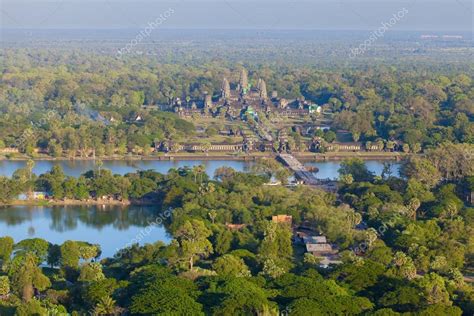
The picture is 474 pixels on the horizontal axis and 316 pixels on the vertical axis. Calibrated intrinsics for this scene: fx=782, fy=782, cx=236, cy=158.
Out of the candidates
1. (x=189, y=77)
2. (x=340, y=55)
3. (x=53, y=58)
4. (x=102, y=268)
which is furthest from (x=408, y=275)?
(x=340, y=55)

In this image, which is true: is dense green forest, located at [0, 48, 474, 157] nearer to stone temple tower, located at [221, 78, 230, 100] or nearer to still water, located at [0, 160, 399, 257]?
stone temple tower, located at [221, 78, 230, 100]

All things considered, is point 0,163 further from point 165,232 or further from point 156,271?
point 156,271

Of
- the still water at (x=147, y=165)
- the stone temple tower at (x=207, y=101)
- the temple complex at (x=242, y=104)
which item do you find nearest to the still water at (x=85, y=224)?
the still water at (x=147, y=165)

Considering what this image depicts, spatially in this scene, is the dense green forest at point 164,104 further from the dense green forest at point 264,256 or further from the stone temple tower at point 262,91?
the dense green forest at point 264,256

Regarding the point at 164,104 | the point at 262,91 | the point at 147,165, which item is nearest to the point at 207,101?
the point at 164,104

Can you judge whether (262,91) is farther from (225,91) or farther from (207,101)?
(207,101)

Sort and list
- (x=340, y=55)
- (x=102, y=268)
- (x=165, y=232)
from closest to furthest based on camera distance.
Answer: (x=102, y=268) < (x=165, y=232) < (x=340, y=55)
